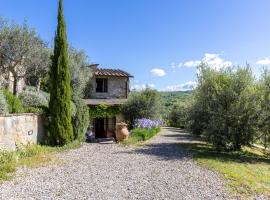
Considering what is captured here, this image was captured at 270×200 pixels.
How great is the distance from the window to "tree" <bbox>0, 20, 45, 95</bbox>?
31.5ft

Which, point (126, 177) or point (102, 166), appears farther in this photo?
point (102, 166)

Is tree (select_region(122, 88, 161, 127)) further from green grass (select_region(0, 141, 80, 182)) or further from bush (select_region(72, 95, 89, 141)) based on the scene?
green grass (select_region(0, 141, 80, 182))

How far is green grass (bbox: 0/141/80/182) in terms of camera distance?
933 cm

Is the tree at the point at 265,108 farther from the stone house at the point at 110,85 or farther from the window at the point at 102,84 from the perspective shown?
the window at the point at 102,84

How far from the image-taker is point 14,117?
12.9 meters

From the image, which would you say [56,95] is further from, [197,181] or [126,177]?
[197,181]

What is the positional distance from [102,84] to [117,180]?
1866cm

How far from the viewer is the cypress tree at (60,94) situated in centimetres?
1542

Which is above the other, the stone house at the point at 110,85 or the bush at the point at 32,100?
the stone house at the point at 110,85

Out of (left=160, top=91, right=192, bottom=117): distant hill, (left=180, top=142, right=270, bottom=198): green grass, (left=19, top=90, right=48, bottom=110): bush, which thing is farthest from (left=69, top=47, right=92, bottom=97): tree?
(left=180, top=142, right=270, bottom=198): green grass

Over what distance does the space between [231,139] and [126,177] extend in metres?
7.98

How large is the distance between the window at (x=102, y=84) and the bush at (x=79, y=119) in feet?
30.5

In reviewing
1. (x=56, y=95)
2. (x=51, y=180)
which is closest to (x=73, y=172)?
(x=51, y=180)

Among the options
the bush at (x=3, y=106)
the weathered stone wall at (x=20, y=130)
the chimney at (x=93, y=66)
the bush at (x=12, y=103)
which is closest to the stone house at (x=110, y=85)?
the chimney at (x=93, y=66)
